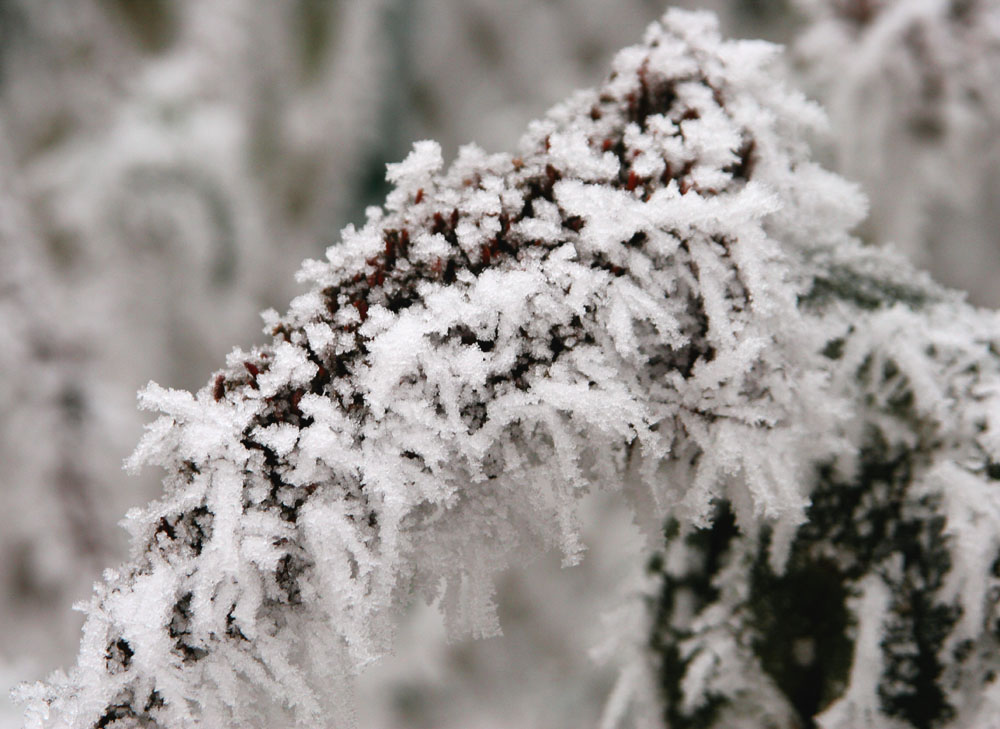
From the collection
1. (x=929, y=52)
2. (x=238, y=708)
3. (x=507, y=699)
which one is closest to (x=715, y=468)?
(x=238, y=708)

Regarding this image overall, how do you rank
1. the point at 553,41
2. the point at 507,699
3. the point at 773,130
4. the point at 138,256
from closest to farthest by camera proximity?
the point at 773,130, the point at 553,41, the point at 507,699, the point at 138,256

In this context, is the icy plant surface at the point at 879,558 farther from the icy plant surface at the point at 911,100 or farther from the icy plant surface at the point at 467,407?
the icy plant surface at the point at 911,100

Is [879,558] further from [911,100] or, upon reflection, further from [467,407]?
[911,100]

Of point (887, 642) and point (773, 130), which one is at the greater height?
point (773, 130)

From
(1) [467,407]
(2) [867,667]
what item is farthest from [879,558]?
(1) [467,407]

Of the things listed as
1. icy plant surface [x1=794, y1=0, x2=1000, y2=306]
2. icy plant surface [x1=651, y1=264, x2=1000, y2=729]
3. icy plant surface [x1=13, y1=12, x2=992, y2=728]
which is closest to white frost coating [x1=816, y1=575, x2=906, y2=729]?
icy plant surface [x1=651, y1=264, x2=1000, y2=729]

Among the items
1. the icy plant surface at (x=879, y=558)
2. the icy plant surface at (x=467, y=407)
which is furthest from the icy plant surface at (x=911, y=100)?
the icy plant surface at (x=467, y=407)

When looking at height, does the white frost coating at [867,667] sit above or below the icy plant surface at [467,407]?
below

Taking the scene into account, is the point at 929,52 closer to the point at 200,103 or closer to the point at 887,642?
the point at 887,642
